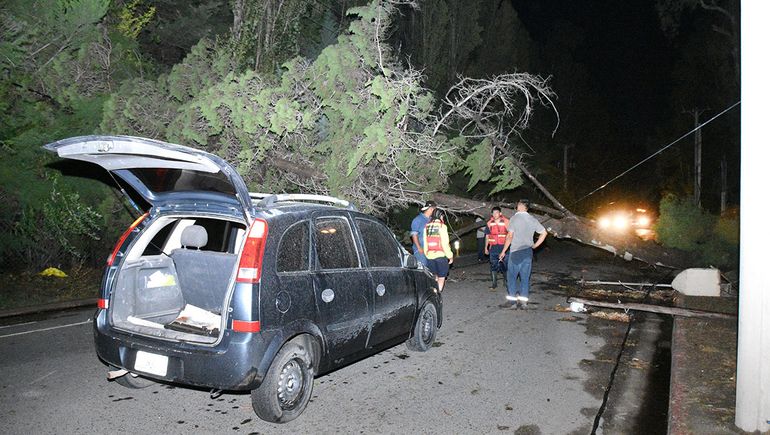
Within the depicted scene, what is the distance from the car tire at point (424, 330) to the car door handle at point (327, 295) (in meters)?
1.91

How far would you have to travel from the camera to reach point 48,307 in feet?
31.9

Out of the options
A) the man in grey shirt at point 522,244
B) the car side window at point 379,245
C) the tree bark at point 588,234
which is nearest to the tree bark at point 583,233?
the tree bark at point 588,234

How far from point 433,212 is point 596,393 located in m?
4.72

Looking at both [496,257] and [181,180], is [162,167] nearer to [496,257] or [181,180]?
[181,180]

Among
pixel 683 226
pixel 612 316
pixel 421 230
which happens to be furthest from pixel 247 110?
pixel 683 226

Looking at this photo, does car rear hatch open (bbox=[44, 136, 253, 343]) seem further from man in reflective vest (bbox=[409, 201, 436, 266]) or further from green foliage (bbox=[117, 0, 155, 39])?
green foliage (bbox=[117, 0, 155, 39])

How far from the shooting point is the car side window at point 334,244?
4.88 metres

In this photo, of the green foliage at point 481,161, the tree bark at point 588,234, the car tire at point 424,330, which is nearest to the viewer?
the car tire at point 424,330

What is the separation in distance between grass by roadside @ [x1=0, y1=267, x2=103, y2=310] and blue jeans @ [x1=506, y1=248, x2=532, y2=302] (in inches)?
319

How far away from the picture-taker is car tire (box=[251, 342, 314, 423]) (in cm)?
431

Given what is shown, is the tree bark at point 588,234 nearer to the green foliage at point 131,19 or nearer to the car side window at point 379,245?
the car side window at point 379,245

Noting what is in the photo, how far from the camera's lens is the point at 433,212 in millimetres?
9609

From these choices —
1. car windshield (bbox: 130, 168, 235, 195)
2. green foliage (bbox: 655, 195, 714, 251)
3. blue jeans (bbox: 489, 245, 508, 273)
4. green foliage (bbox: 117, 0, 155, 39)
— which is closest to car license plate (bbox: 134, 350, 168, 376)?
car windshield (bbox: 130, 168, 235, 195)

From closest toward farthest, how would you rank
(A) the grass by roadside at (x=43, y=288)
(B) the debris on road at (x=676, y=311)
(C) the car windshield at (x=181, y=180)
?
(C) the car windshield at (x=181, y=180), (B) the debris on road at (x=676, y=311), (A) the grass by roadside at (x=43, y=288)
